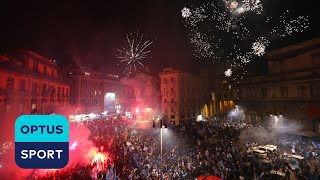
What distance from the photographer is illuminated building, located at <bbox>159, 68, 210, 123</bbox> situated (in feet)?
160

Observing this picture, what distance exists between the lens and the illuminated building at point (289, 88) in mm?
30750

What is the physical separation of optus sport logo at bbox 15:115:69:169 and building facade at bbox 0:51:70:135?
Result: 91.5ft

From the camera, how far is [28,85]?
1229 inches

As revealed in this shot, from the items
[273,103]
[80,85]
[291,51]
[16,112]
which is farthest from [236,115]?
[16,112]

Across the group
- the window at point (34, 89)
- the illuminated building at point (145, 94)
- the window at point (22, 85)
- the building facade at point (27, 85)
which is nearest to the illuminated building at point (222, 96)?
the illuminated building at point (145, 94)

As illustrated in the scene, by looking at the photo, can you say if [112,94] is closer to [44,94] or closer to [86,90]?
[86,90]

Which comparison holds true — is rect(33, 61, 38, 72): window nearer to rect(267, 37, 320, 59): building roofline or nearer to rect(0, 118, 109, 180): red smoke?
rect(0, 118, 109, 180): red smoke

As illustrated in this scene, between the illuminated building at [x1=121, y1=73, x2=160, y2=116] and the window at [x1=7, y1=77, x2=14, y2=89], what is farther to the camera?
the illuminated building at [x1=121, y1=73, x2=160, y2=116]

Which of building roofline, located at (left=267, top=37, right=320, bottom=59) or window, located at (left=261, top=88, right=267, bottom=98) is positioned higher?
building roofline, located at (left=267, top=37, right=320, bottom=59)

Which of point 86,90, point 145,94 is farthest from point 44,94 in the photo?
point 145,94

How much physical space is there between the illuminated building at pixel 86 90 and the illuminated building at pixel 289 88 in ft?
131

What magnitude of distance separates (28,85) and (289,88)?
133 ft

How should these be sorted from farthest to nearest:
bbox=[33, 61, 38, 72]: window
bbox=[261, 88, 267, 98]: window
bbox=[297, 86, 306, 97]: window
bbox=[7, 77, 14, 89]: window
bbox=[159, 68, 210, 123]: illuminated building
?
bbox=[159, 68, 210, 123]: illuminated building
bbox=[261, 88, 267, 98]: window
bbox=[33, 61, 38, 72]: window
bbox=[297, 86, 306, 97]: window
bbox=[7, 77, 14, 89]: window

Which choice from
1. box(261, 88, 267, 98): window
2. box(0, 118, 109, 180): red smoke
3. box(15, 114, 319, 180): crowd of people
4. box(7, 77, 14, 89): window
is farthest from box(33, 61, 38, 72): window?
box(261, 88, 267, 98): window
